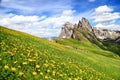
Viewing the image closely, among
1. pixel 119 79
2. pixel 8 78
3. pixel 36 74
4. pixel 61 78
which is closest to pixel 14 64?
pixel 36 74

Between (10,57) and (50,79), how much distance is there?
12.6 feet

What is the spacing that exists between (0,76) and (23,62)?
3731 millimetres

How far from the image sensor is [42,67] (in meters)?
16.4

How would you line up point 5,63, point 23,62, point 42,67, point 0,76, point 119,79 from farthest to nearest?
point 119,79 → point 42,67 → point 23,62 → point 5,63 → point 0,76

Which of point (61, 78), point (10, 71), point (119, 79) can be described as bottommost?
point (119, 79)

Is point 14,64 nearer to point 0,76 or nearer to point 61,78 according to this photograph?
point 0,76

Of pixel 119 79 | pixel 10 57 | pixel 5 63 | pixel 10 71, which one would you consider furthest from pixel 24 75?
pixel 119 79

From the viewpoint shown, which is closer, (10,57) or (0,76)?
(0,76)

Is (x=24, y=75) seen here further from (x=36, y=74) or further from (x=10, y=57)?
(x=10, y=57)

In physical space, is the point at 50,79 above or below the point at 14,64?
below

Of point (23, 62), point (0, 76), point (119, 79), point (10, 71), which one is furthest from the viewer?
point (119, 79)

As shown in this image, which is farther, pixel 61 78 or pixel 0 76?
pixel 61 78

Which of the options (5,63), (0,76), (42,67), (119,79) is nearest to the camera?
(0,76)

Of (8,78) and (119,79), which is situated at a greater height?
(8,78)
